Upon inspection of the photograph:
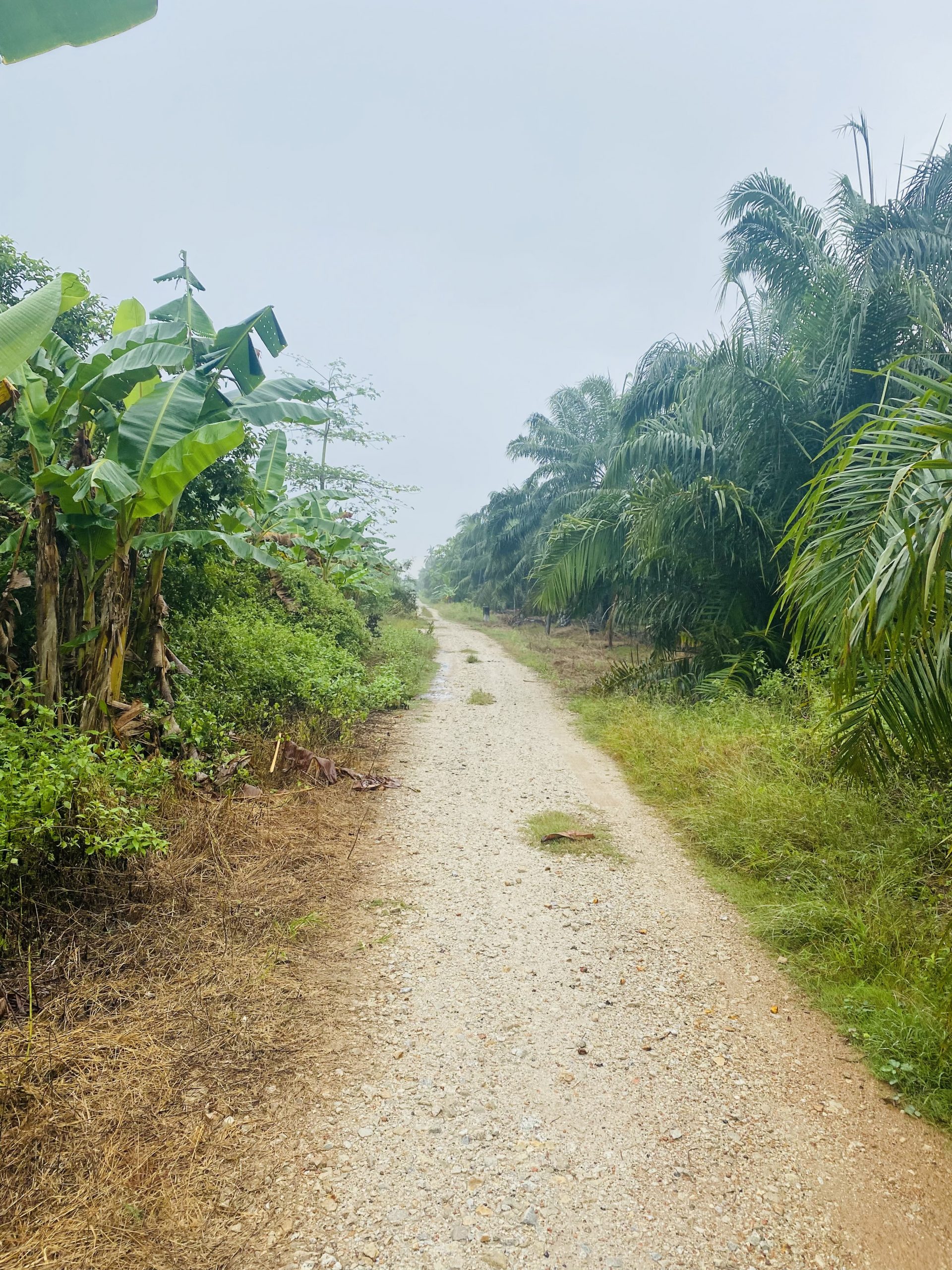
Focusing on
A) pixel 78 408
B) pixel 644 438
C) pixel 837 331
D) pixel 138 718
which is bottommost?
pixel 138 718

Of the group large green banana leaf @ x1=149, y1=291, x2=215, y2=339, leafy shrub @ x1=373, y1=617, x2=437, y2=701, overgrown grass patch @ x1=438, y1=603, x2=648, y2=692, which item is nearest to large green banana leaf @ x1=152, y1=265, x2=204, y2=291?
large green banana leaf @ x1=149, y1=291, x2=215, y2=339

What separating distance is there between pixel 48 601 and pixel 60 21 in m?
2.88

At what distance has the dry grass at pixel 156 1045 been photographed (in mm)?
1912

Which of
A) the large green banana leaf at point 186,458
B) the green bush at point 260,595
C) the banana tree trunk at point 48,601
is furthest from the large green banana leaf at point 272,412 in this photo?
the green bush at point 260,595

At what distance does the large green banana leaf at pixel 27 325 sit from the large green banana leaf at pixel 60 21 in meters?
0.97

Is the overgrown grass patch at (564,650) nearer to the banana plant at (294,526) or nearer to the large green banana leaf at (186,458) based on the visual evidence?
the banana plant at (294,526)

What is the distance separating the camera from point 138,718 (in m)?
4.53

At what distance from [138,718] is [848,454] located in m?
4.55

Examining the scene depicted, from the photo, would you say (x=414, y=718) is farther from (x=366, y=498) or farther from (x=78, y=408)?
(x=366, y=498)

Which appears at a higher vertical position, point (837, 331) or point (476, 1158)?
point (837, 331)

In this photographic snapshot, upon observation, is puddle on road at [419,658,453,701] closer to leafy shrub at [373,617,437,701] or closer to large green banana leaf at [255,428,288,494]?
leafy shrub at [373,617,437,701]

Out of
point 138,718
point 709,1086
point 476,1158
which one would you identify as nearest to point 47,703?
point 138,718

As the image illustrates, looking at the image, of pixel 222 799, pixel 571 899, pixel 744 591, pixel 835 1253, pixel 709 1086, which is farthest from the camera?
pixel 744 591

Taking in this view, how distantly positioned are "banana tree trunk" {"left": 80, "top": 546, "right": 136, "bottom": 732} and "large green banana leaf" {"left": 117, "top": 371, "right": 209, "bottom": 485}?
0.60 meters
